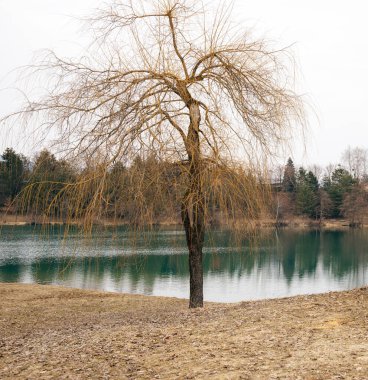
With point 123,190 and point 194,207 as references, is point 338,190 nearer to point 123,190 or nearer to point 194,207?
point 194,207

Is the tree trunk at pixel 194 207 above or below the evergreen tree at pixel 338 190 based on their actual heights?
below

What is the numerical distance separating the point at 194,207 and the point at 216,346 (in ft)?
14.1

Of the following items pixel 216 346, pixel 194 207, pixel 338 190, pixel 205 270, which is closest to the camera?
pixel 216 346

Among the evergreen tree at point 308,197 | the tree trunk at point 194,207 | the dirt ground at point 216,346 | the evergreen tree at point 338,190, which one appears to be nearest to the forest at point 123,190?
the tree trunk at point 194,207

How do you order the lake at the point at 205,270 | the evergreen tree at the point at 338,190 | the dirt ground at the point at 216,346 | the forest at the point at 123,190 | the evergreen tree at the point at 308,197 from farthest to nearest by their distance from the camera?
the evergreen tree at the point at 338,190
the evergreen tree at the point at 308,197
the lake at the point at 205,270
the forest at the point at 123,190
the dirt ground at the point at 216,346

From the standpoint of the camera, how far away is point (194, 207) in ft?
35.5

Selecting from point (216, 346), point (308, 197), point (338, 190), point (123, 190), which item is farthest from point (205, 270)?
point (338, 190)

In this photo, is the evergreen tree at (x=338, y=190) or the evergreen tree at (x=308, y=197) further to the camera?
the evergreen tree at (x=338, y=190)

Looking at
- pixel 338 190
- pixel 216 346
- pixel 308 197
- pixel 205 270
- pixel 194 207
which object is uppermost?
pixel 338 190

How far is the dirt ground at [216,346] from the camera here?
5816 millimetres

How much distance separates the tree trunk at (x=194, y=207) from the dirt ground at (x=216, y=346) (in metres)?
1.44

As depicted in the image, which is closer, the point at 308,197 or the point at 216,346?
the point at 216,346

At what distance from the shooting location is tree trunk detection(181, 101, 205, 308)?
389 inches

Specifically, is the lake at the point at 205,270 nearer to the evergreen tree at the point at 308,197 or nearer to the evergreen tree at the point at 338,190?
the evergreen tree at the point at 308,197
